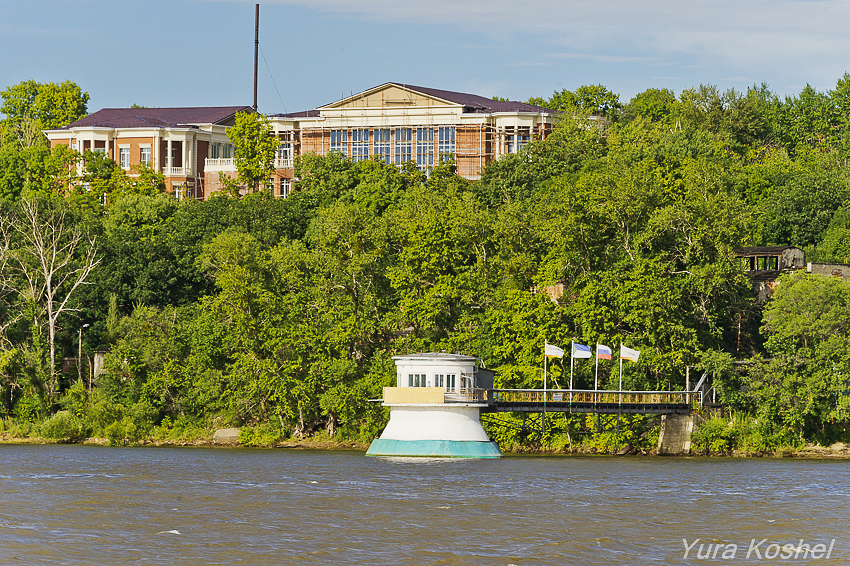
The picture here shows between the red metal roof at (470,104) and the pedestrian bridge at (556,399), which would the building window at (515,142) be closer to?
the red metal roof at (470,104)

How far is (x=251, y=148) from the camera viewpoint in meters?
124

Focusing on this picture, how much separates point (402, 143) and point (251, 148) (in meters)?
15.3

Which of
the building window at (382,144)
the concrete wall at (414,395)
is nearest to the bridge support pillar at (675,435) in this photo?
the concrete wall at (414,395)

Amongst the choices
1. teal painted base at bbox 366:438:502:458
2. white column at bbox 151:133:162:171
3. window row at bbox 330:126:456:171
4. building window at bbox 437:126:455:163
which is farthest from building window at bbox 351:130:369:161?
teal painted base at bbox 366:438:502:458

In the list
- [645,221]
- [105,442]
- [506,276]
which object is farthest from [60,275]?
[645,221]

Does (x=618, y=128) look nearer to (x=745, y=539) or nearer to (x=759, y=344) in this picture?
(x=759, y=344)

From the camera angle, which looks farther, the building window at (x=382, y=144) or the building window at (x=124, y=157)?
the building window at (x=124, y=157)

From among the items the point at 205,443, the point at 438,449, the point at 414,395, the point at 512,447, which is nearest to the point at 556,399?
the point at 512,447

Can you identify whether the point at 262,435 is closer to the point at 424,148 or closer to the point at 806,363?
the point at 806,363

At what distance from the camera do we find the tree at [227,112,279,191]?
12325 cm

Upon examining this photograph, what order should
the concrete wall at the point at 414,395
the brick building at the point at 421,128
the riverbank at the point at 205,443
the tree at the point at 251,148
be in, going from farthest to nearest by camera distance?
1. the tree at the point at 251,148
2. the brick building at the point at 421,128
3. the riverbank at the point at 205,443
4. the concrete wall at the point at 414,395

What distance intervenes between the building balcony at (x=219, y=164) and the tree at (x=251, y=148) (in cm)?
818

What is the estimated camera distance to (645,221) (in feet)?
257

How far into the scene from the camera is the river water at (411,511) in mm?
36156
